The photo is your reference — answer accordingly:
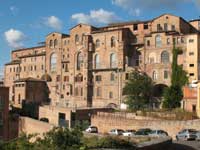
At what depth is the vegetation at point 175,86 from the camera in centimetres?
5838

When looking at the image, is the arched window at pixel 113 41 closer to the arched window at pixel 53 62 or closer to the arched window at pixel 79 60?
the arched window at pixel 79 60

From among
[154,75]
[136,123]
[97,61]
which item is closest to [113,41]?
[97,61]

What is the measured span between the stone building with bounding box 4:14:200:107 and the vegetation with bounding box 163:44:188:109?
842mm

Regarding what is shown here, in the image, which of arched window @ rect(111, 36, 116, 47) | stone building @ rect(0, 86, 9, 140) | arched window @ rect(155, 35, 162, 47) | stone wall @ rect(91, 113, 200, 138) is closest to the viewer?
stone wall @ rect(91, 113, 200, 138)

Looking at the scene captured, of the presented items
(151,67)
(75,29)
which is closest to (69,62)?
(75,29)

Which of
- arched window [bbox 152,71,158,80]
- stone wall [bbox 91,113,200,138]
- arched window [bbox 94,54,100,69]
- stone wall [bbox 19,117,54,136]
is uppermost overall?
arched window [bbox 94,54,100,69]

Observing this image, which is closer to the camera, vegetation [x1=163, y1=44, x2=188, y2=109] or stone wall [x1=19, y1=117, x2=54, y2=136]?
stone wall [x1=19, y1=117, x2=54, y2=136]

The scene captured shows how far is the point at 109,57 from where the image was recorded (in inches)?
3061

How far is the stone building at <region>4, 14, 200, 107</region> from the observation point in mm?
69062

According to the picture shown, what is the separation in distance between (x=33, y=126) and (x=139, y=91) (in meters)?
19.0

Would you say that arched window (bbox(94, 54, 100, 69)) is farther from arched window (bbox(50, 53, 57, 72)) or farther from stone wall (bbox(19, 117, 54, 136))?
stone wall (bbox(19, 117, 54, 136))

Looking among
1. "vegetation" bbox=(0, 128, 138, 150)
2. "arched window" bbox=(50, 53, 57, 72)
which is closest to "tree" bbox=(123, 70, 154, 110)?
"arched window" bbox=(50, 53, 57, 72)

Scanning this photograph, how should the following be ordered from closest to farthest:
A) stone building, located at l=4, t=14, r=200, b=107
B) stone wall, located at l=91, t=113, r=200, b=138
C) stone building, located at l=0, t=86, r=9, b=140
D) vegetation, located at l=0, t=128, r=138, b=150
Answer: vegetation, located at l=0, t=128, r=138, b=150 < stone wall, located at l=91, t=113, r=200, b=138 < stone building, located at l=0, t=86, r=9, b=140 < stone building, located at l=4, t=14, r=200, b=107

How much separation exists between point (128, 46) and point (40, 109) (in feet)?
63.6
